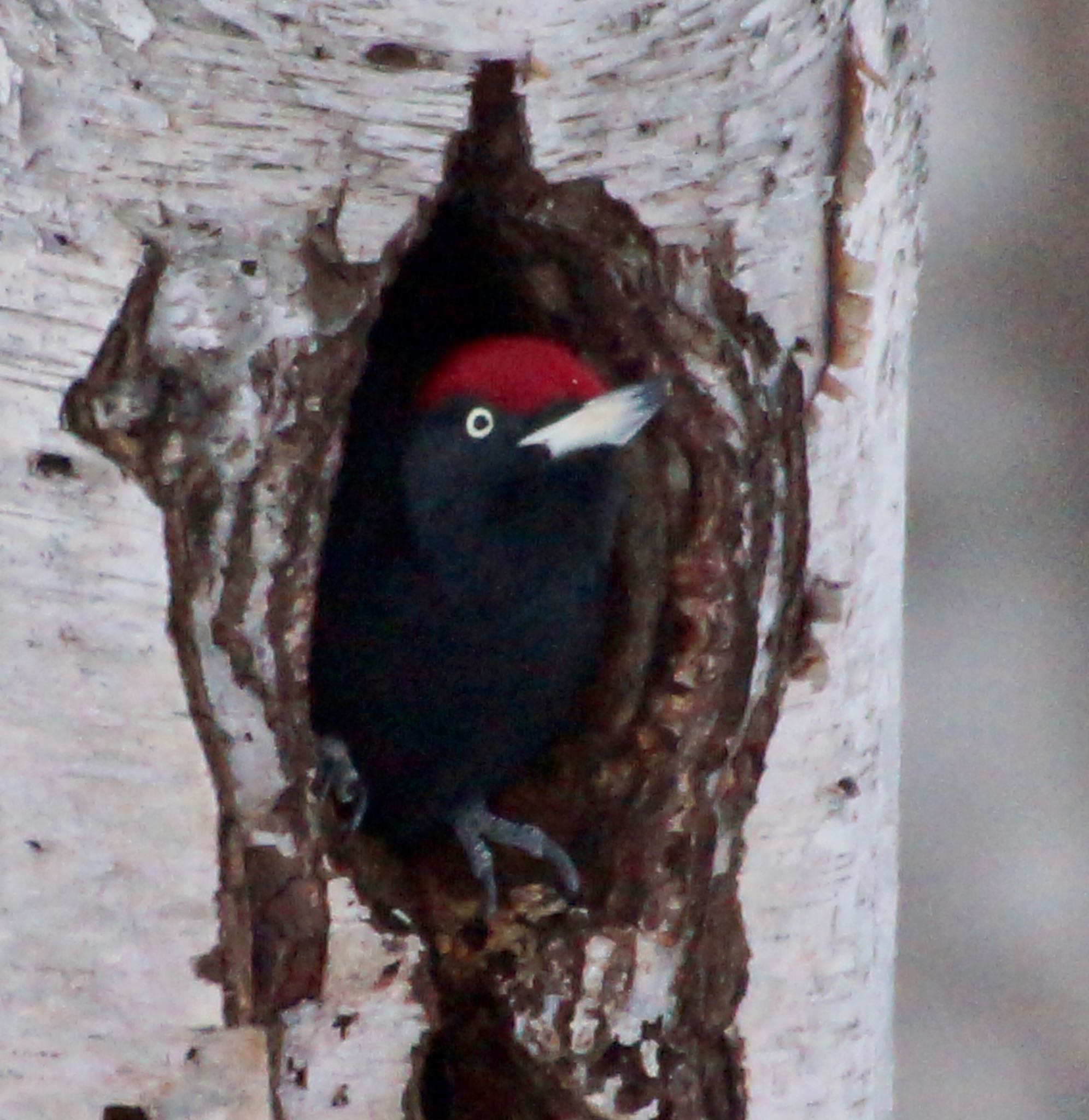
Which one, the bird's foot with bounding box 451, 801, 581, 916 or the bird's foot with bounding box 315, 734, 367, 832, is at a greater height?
the bird's foot with bounding box 315, 734, 367, 832

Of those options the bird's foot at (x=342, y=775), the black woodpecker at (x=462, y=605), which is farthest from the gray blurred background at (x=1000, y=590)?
the bird's foot at (x=342, y=775)

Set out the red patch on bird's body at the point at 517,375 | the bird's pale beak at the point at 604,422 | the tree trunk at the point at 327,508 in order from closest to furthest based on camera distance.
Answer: the tree trunk at the point at 327,508 < the bird's pale beak at the point at 604,422 < the red patch on bird's body at the point at 517,375

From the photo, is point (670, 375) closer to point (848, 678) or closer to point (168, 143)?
point (848, 678)

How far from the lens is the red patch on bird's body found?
111 inches

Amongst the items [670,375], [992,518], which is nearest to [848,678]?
[670,375]

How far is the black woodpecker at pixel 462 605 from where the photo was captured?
2990mm

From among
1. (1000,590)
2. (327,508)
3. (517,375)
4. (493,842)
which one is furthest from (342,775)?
(1000,590)

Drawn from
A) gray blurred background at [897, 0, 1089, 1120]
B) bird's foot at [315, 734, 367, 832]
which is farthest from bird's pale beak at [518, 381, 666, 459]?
gray blurred background at [897, 0, 1089, 1120]

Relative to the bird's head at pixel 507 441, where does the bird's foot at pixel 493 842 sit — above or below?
A: below

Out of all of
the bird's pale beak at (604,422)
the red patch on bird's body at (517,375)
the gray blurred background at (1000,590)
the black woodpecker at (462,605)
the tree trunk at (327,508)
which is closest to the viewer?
the tree trunk at (327,508)

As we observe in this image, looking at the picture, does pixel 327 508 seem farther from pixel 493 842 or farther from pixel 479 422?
pixel 493 842

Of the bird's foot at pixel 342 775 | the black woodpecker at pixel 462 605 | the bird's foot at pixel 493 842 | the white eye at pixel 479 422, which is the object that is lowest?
the bird's foot at pixel 493 842

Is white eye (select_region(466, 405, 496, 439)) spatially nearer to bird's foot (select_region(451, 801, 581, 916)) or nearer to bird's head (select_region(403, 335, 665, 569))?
bird's head (select_region(403, 335, 665, 569))

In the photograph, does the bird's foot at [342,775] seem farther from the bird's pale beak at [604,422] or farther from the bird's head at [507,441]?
the bird's pale beak at [604,422]
